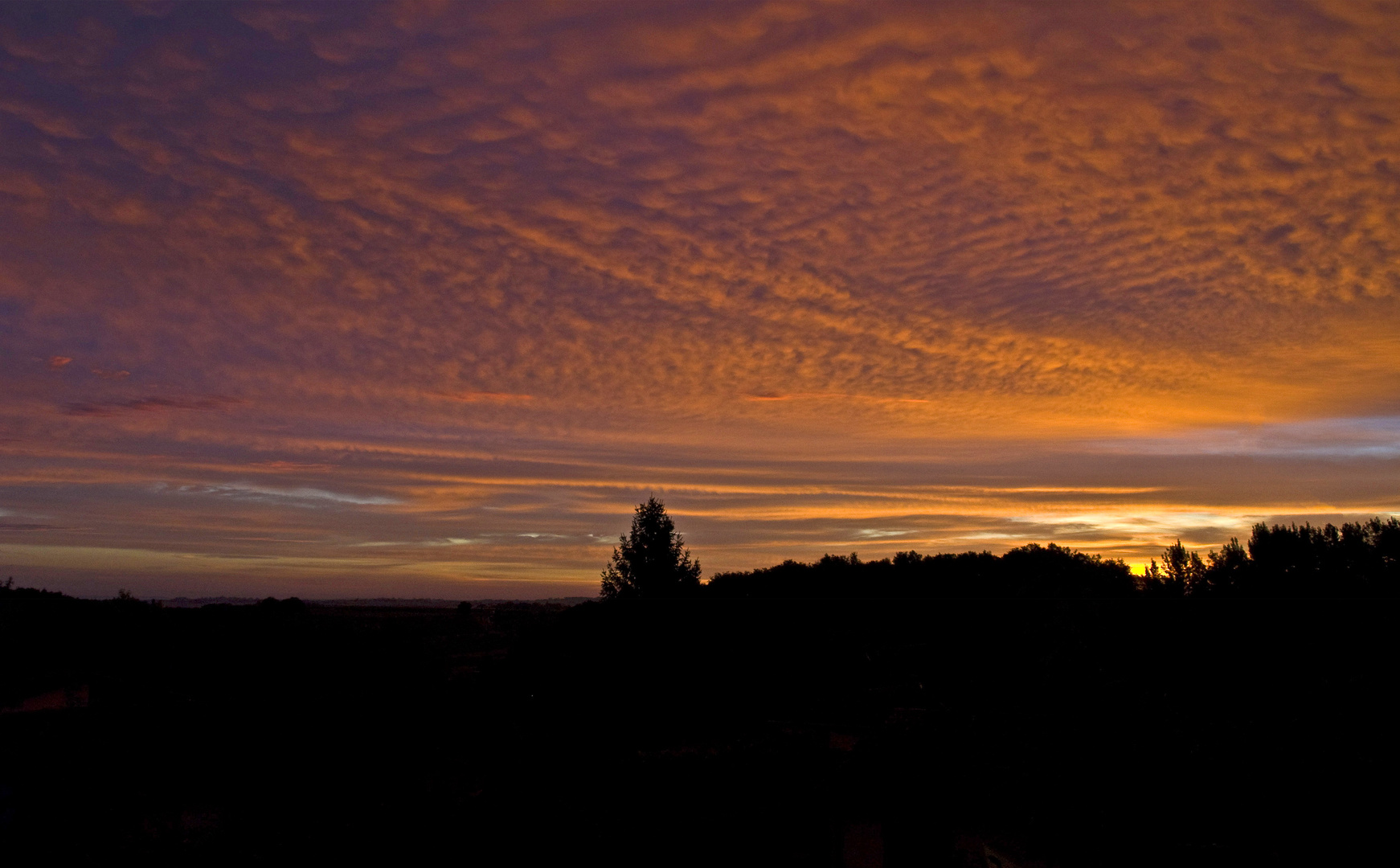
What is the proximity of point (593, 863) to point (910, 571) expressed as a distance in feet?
27.1

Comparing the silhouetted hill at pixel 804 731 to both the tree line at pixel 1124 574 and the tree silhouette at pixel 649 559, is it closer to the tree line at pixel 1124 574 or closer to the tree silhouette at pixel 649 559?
the tree line at pixel 1124 574

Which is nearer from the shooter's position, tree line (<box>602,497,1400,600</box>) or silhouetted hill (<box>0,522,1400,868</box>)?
silhouetted hill (<box>0,522,1400,868</box>)

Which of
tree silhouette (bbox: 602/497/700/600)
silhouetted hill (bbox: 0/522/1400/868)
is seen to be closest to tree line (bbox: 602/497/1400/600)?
silhouetted hill (bbox: 0/522/1400/868)

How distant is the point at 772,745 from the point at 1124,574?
7.50 metres

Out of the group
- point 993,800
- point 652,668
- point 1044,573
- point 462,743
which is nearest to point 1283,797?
point 993,800

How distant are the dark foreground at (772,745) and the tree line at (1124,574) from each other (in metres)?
1.07

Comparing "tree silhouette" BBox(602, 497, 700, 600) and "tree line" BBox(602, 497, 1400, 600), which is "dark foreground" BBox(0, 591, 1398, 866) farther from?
"tree silhouette" BBox(602, 497, 700, 600)

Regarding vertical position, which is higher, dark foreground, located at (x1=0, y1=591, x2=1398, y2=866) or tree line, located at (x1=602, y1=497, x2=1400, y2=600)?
tree line, located at (x1=602, y1=497, x2=1400, y2=600)

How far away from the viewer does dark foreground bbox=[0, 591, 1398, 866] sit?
8.27m

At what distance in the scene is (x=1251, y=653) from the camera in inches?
403

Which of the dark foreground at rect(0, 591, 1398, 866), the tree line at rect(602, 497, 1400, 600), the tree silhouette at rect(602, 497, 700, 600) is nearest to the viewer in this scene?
the dark foreground at rect(0, 591, 1398, 866)

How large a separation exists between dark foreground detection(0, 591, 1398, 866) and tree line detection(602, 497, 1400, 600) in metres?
1.07

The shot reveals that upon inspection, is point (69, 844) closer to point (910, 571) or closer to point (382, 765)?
point (382, 765)

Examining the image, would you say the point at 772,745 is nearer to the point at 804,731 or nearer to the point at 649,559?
the point at 804,731
